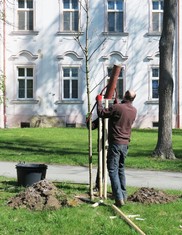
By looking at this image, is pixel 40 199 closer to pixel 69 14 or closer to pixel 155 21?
pixel 69 14

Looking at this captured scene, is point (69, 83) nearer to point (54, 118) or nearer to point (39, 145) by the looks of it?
point (54, 118)

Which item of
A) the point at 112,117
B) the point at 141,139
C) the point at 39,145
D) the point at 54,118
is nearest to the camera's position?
the point at 112,117

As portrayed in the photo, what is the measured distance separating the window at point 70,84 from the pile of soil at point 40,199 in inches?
874

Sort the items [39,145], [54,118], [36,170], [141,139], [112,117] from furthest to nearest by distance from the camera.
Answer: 1. [54,118]
2. [141,139]
3. [39,145]
4. [36,170]
5. [112,117]

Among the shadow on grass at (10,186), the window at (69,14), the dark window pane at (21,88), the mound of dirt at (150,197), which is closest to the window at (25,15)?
the window at (69,14)

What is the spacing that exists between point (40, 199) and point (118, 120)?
1.87 metres

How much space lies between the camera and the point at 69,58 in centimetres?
3062

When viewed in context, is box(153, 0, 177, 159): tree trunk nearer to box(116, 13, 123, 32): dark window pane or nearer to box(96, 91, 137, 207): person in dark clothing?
box(96, 91, 137, 207): person in dark clothing

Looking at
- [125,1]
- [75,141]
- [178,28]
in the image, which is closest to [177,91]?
[178,28]

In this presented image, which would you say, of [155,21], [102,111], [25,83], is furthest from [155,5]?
[102,111]

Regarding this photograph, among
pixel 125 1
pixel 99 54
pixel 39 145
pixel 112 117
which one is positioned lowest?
pixel 39 145

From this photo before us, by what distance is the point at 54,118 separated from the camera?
99.7ft

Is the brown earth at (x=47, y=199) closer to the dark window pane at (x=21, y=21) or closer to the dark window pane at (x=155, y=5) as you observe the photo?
the dark window pane at (x=21, y=21)

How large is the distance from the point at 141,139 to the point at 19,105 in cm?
1036
